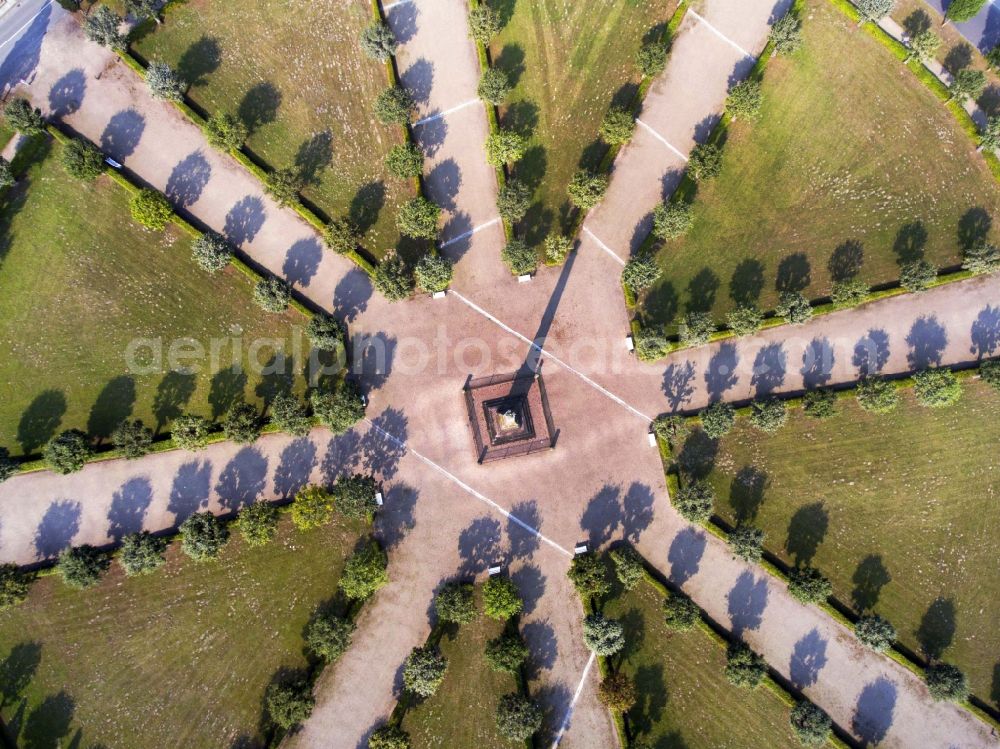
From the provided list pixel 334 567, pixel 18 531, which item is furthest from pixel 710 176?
pixel 18 531

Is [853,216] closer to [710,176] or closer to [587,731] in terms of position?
[710,176]

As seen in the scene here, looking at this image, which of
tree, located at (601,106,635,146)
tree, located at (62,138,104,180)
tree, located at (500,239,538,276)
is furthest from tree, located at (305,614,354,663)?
tree, located at (601,106,635,146)

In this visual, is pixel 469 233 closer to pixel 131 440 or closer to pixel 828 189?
pixel 828 189

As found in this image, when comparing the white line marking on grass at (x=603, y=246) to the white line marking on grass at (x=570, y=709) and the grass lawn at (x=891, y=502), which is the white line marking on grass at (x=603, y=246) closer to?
the grass lawn at (x=891, y=502)

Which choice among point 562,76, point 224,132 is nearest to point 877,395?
point 562,76

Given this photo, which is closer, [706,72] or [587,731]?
[587,731]

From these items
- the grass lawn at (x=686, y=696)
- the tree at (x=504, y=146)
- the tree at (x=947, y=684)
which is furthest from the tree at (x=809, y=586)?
the tree at (x=504, y=146)
